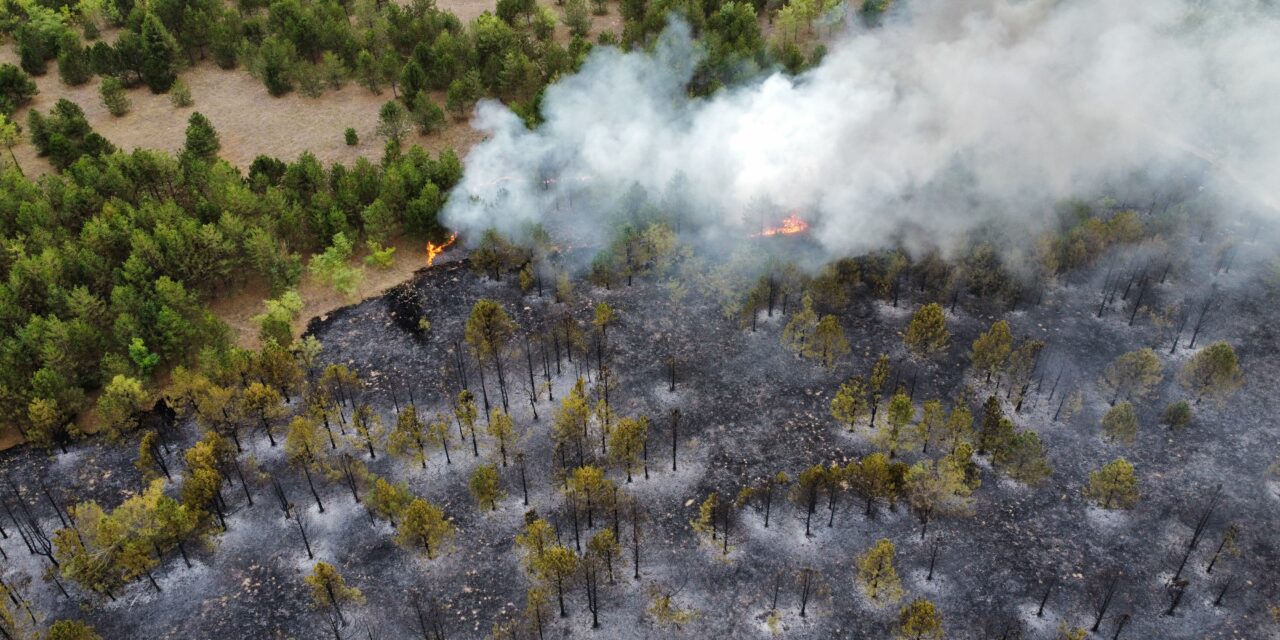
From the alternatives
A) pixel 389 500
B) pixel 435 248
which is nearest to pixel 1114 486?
pixel 389 500

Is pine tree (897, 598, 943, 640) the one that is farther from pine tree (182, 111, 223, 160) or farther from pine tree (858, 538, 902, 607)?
pine tree (182, 111, 223, 160)

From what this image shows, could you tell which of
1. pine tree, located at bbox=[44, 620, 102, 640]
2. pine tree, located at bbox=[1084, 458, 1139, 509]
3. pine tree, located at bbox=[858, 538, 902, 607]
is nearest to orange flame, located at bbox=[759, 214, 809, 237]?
pine tree, located at bbox=[1084, 458, 1139, 509]

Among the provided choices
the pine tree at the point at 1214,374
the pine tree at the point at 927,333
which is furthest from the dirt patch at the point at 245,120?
the pine tree at the point at 1214,374

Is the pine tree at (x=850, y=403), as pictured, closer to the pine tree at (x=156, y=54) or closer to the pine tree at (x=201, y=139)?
the pine tree at (x=201, y=139)

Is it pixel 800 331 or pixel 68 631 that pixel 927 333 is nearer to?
pixel 800 331

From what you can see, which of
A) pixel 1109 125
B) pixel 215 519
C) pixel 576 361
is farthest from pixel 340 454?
pixel 1109 125

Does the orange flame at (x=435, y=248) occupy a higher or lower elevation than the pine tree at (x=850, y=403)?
higher

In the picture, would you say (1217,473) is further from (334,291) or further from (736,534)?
(334,291)
